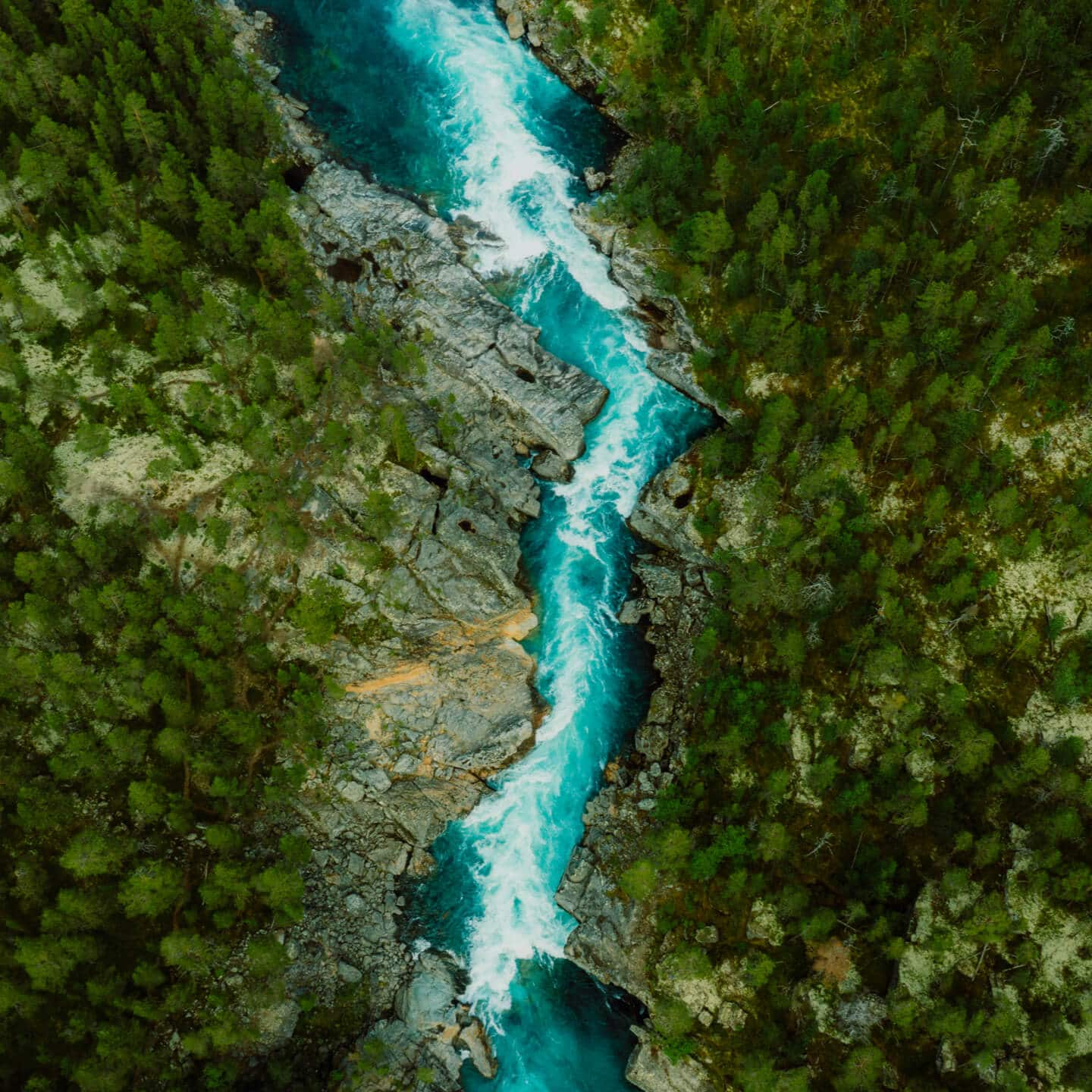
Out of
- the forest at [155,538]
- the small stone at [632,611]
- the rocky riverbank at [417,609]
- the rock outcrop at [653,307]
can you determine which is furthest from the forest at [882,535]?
the forest at [155,538]

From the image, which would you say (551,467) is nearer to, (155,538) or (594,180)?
(594,180)

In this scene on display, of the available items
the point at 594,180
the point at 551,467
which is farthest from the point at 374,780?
the point at 594,180

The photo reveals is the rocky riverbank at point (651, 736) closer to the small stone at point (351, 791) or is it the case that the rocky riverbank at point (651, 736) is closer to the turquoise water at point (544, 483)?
the turquoise water at point (544, 483)

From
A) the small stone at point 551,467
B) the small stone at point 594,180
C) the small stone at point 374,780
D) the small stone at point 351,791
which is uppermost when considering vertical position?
the small stone at point 594,180

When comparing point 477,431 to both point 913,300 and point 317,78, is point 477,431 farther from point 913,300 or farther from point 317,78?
point 317,78

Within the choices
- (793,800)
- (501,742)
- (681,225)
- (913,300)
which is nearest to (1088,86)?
(913,300)
